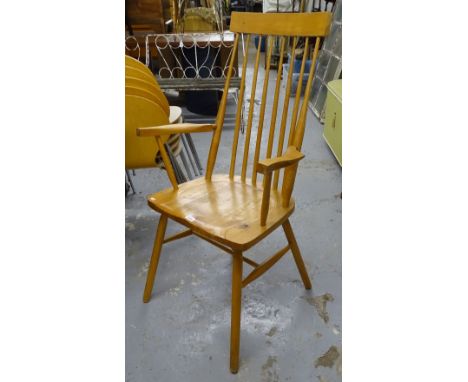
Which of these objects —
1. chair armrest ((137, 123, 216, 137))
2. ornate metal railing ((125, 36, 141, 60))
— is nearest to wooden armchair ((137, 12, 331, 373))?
chair armrest ((137, 123, 216, 137))

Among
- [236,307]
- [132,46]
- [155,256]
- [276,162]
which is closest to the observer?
[276,162]

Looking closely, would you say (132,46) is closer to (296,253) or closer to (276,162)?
(296,253)

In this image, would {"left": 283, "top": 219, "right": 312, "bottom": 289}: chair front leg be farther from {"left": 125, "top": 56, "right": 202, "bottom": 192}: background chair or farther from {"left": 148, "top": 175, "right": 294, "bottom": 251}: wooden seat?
{"left": 125, "top": 56, "right": 202, "bottom": 192}: background chair

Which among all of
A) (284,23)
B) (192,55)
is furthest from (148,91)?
(192,55)

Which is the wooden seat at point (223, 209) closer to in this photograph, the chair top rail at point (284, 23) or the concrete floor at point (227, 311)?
the concrete floor at point (227, 311)

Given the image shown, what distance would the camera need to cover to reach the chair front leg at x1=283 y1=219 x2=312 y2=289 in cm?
147

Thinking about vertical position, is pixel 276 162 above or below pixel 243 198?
above

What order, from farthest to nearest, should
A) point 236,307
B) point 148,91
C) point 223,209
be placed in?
point 148,91 < point 223,209 < point 236,307

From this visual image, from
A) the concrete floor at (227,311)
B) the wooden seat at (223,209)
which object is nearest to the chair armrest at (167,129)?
the wooden seat at (223,209)

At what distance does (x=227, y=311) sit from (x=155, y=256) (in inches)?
16.0

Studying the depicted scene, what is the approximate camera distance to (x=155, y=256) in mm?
1513

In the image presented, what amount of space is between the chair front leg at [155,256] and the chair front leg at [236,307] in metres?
0.39

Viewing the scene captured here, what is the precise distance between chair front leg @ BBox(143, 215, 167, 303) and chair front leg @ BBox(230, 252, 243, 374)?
0.39 meters

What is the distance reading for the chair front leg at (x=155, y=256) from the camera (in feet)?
4.78
